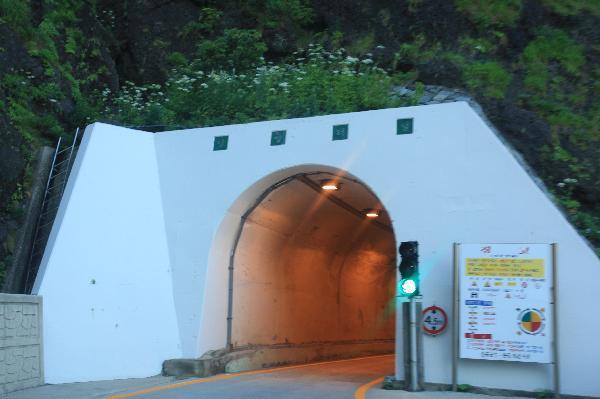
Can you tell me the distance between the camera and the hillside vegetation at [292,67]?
564 inches

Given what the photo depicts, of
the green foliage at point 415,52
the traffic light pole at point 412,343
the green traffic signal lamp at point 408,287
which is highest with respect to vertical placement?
the green foliage at point 415,52

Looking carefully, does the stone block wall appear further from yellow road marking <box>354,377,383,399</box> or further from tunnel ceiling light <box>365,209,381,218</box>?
tunnel ceiling light <box>365,209,381,218</box>

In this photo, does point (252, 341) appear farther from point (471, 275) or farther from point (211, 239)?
point (471, 275)

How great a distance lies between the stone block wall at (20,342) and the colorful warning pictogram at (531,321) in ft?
26.6

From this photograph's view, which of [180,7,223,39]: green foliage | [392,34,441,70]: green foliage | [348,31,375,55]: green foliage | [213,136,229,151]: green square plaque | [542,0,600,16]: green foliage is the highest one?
[180,7,223,39]: green foliage

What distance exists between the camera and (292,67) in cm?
1922

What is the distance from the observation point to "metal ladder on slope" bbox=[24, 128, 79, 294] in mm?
13945

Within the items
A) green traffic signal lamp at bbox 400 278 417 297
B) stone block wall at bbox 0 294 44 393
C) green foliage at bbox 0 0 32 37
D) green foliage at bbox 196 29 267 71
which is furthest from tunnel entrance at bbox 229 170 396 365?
green foliage at bbox 0 0 32 37

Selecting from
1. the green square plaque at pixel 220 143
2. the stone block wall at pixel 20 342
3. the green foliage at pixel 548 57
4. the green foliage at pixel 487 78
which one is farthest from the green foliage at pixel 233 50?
the stone block wall at pixel 20 342

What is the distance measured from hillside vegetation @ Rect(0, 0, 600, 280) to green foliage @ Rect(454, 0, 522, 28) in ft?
0.12

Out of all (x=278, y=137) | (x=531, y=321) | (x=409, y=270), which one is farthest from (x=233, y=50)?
(x=531, y=321)

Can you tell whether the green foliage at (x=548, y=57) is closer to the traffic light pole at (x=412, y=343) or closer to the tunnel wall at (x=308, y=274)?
the tunnel wall at (x=308, y=274)

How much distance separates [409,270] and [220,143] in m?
5.34

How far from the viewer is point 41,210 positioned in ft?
48.6
